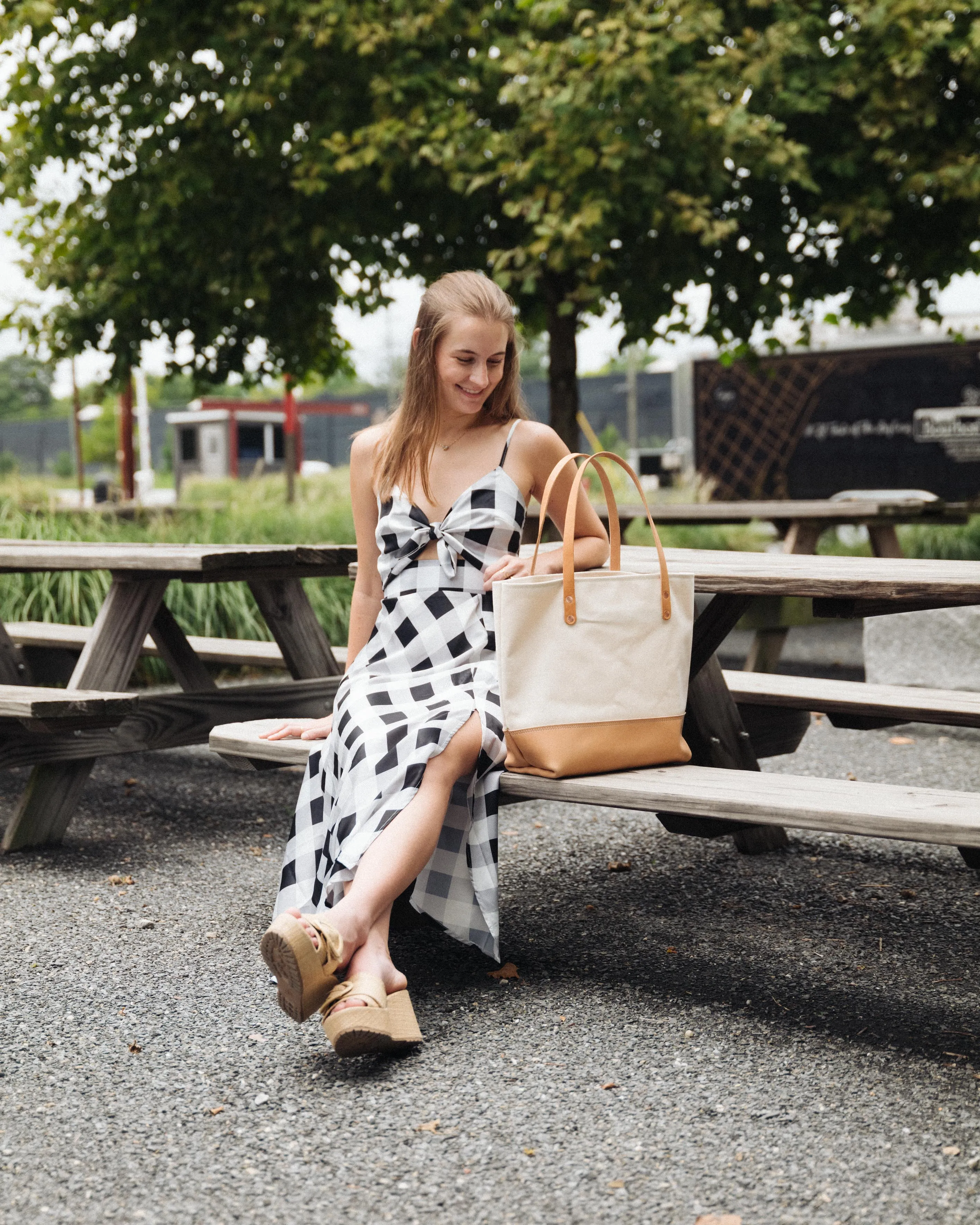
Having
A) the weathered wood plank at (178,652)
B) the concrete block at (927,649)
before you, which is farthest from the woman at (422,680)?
the concrete block at (927,649)

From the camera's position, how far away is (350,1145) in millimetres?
2076

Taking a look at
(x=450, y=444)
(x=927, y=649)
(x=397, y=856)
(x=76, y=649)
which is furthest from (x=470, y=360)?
(x=927, y=649)

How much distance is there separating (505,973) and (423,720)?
61 centimetres

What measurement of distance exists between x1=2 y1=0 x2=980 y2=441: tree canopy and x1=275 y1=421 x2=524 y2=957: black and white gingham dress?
13.4 ft

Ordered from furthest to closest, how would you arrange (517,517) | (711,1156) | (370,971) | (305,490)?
(305,490) < (517,517) < (370,971) < (711,1156)

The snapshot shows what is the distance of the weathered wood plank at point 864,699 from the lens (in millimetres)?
3348

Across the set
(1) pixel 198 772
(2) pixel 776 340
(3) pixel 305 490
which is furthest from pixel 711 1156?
(3) pixel 305 490

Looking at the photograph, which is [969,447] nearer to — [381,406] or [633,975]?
[633,975]

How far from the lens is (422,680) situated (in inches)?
114

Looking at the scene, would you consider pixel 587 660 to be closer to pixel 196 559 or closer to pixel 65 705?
pixel 196 559

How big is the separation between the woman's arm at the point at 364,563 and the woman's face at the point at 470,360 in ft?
0.90

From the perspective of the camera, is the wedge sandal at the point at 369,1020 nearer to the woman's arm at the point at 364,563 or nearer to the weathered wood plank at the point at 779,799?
the weathered wood plank at the point at 779,799

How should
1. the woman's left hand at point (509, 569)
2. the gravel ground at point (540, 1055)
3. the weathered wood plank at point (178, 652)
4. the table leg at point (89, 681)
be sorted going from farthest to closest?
the weathered wood plank at point (178, 652) → the table leg at point (89, 681) → the woman's left hand at point (509, 569) → the gravel ground at point (540, 1055)

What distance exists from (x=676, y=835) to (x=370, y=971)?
73.0 inches
